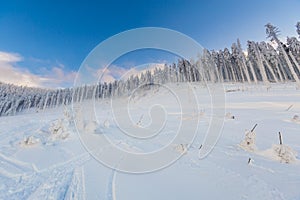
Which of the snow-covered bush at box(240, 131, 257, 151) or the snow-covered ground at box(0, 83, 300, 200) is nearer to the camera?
the snow-covered ground at box(0, 83, 300, 200)

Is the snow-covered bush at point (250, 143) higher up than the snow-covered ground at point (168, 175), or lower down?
higher up

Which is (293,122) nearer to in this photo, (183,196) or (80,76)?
(183,196)

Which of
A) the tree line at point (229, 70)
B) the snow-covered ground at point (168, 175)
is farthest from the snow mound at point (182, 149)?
the tree line at point (229, 70)

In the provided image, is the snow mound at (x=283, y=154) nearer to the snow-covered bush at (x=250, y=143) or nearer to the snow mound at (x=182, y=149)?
the snow-covered bush at (x=250, y=143)

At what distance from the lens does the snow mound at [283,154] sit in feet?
17.2

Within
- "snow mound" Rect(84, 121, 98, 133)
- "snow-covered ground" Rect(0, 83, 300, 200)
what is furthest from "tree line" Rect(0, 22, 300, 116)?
"snow-covered ground" Rect(0, 83, 300, 200)

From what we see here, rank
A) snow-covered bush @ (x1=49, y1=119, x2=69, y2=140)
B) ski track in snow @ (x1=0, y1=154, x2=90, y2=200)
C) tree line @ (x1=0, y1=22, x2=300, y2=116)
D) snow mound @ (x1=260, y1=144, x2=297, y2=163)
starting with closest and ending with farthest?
ski track in snow @ (x1=0, y1=154, x2=90, y2=200), snow mound @ (x1=260, y1=144, x2=297, y2=163), snow-covered bush @ (x1=49, y1=119, x2=69, y2=140), tree line @ (x1=0, y1=22, x2=300, y2=116)

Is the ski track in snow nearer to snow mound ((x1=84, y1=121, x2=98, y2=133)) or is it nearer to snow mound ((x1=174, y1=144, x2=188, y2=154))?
snow mound ((x1=174, y1=144, x2=188, y2=154))

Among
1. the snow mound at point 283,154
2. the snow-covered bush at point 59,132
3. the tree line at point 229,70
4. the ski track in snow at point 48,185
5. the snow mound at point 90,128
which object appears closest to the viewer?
the ski track in snow at point 48,185

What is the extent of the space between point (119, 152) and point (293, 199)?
5.57 m

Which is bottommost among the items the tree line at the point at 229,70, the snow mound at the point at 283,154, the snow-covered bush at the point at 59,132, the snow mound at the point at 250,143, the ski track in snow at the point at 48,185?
the ski track in snow at the point at 48,185

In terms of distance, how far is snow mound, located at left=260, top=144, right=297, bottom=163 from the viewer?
523cm

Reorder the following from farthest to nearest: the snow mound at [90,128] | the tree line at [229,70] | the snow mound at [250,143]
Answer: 1. the tree line at [229,70]
2. the snow mound at [90,128]
3. the snow mound at [250,143]

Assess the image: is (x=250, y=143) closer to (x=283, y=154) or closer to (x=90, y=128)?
(x=283, y=154)
